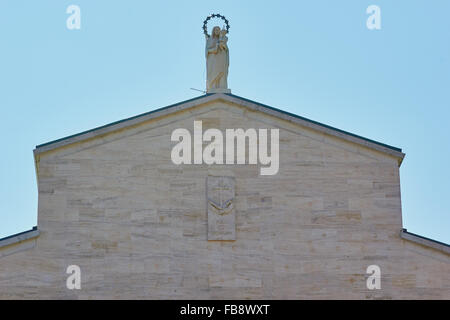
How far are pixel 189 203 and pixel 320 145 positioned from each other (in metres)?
3.47

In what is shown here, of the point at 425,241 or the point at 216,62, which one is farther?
the point at 216,62

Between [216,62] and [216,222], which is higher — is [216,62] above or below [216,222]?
above

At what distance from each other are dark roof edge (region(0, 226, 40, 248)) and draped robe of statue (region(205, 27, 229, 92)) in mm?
5938

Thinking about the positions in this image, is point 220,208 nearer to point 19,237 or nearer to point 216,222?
point 216,222

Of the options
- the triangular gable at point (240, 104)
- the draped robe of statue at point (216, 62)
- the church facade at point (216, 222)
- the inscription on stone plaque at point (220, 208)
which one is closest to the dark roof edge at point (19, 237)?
the church facade at point (216, 222)

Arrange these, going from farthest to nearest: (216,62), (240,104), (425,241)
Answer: (216,62)
(240,104)
(425,241)

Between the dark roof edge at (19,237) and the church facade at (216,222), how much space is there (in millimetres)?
25

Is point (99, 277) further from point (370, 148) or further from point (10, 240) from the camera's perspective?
point (370, 148)

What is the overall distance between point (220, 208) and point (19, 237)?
4635 millimetres

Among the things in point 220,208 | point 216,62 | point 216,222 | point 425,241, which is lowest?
point 425,241

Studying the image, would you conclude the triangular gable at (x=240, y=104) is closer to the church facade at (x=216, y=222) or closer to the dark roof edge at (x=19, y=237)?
the church facade at (x=216, y=222)

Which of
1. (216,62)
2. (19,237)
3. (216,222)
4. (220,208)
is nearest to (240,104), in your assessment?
(216,62)

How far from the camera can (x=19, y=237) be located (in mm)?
25812
